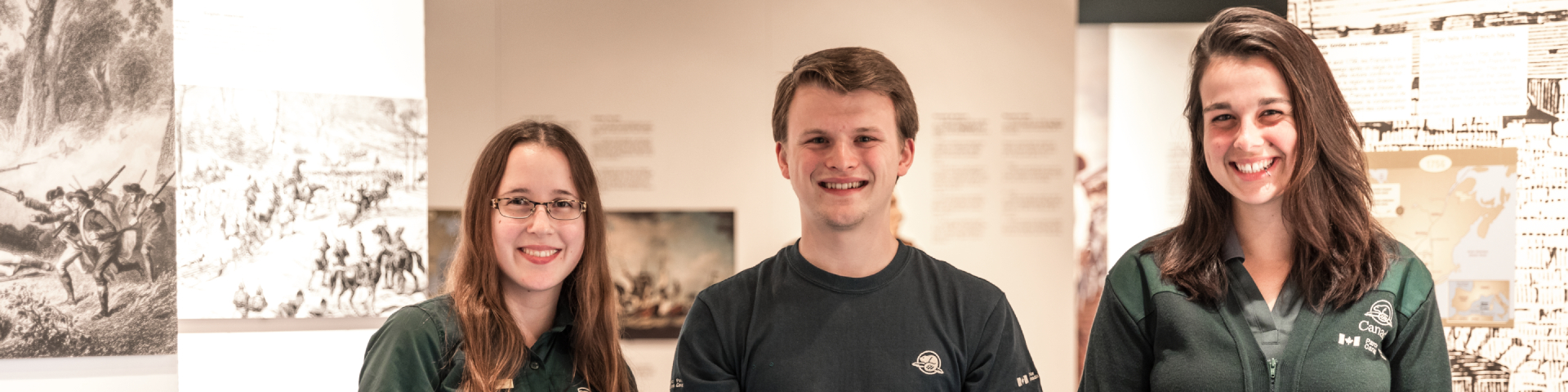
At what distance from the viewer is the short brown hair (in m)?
2.85

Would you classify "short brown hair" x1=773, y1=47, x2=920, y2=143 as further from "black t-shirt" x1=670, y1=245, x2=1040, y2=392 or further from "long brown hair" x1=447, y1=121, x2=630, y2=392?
"long brown hair" x1=447, y1=121, x2=630, y2=392

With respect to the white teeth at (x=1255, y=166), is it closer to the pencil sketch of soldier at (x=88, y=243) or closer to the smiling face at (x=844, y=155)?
the smiling face at (x=844, y=155)

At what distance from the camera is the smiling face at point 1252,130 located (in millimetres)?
2656

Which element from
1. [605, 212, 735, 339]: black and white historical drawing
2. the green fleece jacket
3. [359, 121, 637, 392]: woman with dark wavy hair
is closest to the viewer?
the green fleece jacket

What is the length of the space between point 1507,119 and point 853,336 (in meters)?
3.22

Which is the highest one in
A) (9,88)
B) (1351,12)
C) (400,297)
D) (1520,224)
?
(1351,12)

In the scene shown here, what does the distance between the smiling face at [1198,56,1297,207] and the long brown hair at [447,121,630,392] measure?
1.86 metres

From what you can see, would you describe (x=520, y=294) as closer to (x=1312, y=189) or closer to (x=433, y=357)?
(x=433, y=357)

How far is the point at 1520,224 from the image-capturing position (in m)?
4.09

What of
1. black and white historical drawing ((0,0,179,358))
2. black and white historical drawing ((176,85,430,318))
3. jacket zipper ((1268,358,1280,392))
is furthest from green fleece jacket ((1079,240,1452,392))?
black and white historical drawing ((0,0,179,358))

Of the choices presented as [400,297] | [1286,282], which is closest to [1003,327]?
[1286,282]

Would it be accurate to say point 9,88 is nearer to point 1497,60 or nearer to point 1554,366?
point 1497,60

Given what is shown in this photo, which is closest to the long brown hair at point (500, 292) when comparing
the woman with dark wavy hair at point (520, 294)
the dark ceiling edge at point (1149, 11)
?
the woman with dark wavy hair at point (520, 294)

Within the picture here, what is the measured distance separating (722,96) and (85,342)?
3364mm
